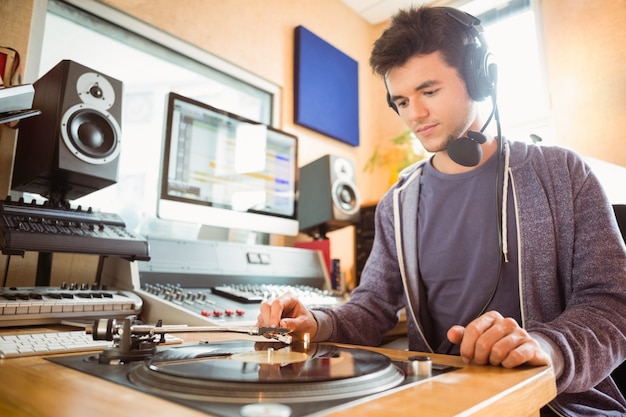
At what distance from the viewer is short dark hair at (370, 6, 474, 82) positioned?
3.48 ft

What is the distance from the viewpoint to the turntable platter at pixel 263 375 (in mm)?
382

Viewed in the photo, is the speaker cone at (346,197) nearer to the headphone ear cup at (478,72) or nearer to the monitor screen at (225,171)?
the monitor screen at (225,171)

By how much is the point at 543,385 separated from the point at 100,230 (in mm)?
988

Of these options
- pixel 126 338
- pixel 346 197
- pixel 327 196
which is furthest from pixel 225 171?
pixel 126 338

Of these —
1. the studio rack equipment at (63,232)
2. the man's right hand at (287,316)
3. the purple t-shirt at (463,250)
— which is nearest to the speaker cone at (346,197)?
the purple t-shirt at (463,250)

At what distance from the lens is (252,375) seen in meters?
0.43

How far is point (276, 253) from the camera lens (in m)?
1.67

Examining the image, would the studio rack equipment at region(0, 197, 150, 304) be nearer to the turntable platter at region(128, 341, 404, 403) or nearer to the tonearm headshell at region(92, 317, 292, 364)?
the tonearm headshell at region(92, 317, 292, 364)

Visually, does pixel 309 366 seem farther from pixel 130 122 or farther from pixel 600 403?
pixel 130 122

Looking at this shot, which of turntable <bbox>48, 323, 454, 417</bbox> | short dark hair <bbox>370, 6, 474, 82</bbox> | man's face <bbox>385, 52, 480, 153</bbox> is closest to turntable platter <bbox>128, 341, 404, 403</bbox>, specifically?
turntable <bbox>48, 323, 454, 417</bbox>

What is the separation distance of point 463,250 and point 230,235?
115 cm

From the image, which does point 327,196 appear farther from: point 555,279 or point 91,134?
point 555,279

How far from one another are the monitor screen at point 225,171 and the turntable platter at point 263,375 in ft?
3.01

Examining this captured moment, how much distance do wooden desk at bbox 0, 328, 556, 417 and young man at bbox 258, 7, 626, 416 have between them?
0.26m
